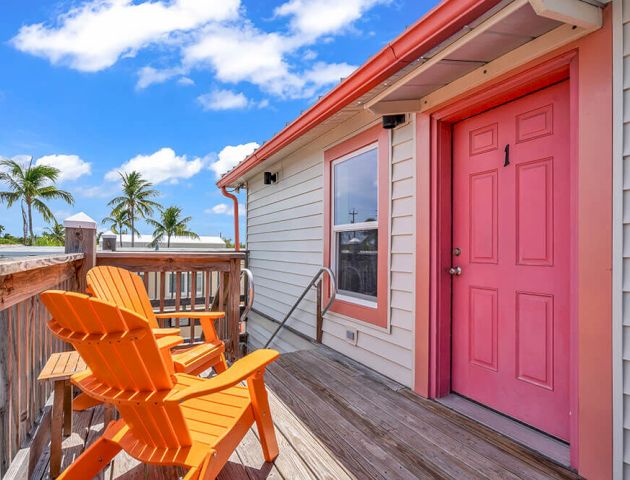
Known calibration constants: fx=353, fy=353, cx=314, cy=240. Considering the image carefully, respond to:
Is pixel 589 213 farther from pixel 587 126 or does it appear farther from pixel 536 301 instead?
pixel 536 301

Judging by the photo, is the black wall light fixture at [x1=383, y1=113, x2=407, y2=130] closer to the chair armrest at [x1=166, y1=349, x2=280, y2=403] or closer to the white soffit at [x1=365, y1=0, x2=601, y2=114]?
the white soffit at [x1=365, y1=0, x2=601, y2=114]

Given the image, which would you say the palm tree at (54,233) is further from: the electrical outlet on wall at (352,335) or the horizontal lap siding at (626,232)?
the horizontal lap siding at (626,232)

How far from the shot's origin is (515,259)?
2158 millimetres

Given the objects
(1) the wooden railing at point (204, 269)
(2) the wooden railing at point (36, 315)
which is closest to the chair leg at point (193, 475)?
(2) the wooden railing at point (36, 315)

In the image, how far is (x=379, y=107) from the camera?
266cm

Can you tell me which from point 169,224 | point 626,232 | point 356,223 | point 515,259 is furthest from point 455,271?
point 169,224

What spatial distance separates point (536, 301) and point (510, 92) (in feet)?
4.06

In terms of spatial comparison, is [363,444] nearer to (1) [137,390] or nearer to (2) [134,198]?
(1) [137,390]

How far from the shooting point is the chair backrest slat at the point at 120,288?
2.04 m

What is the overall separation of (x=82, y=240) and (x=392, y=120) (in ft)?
8.30

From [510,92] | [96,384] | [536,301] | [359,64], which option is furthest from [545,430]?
[359,64]

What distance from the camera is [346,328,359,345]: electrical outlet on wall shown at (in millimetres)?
3348

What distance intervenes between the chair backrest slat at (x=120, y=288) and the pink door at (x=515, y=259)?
214 centimetres

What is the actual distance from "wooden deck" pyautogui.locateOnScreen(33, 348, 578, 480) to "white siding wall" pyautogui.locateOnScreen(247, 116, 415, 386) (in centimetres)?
46
